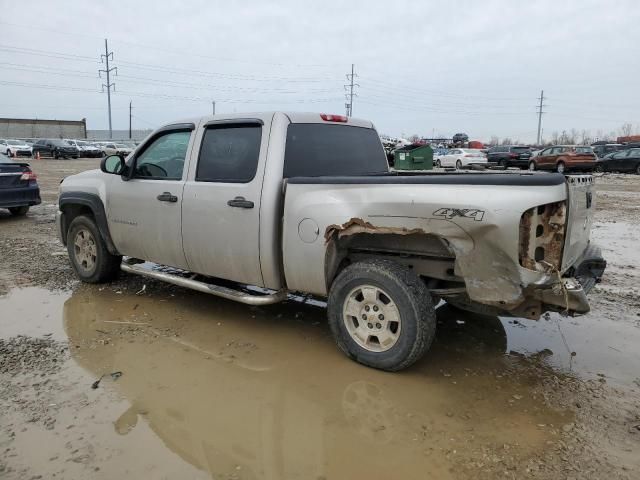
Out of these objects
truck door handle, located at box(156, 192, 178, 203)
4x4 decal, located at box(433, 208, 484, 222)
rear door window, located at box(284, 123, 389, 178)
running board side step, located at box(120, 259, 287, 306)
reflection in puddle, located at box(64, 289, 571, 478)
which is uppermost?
rear door window, located at box(284, 123, 389, 178)

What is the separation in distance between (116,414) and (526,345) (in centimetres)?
326

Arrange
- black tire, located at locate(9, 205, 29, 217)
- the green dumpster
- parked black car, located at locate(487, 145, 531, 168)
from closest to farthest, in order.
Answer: black tire, located at locate(9, 205, 29, 217), the green dumpster, parked black car, located at locate(487, 145, 531, 168)

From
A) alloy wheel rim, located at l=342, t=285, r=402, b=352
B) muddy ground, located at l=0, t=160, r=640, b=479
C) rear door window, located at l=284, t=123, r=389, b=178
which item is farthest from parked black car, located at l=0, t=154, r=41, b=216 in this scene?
alloy wheel rim, located at l=342, t=285, r=402, b=352

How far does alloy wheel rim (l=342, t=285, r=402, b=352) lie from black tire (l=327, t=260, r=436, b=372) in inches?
0.6

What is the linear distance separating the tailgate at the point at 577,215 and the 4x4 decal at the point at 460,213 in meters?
0.57

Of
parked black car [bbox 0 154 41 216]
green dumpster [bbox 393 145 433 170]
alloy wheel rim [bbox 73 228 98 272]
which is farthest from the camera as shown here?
green dumpster [bbox 393 145 433 170]

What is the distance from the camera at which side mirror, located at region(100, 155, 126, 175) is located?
17.5 feet

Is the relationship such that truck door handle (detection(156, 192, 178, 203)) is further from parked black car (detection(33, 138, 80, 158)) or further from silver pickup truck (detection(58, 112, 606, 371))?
parked black car (detection(33, 138, 80, 158))

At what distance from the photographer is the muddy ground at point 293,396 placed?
2736 millimetres

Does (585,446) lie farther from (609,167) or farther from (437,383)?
(609,167)

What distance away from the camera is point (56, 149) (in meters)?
43.0

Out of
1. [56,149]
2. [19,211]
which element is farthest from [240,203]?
[56,149]

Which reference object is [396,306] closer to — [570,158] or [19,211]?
[19,211]

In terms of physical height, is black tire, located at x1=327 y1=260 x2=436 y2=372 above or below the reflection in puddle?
above
